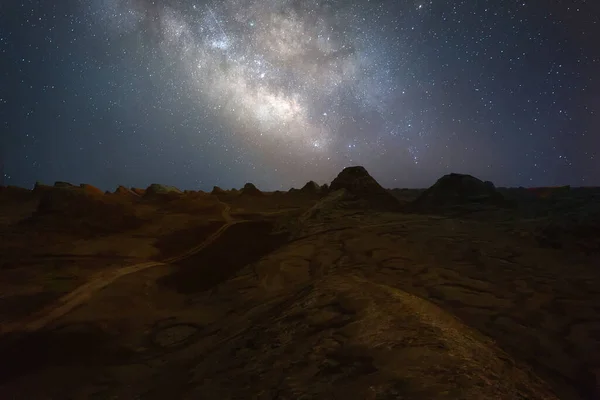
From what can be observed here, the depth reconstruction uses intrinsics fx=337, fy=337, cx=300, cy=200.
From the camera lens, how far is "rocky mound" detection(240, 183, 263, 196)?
24.2 m

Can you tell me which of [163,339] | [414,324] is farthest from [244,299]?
[414,324]

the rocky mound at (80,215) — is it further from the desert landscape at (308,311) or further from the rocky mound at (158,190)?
the rocky mound at (158,190)

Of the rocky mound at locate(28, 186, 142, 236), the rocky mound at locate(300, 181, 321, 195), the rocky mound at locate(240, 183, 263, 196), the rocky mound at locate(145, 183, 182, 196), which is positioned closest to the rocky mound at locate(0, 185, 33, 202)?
the rocky mound at locate(145, 183, 182, 196)

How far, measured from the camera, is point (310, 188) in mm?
25922

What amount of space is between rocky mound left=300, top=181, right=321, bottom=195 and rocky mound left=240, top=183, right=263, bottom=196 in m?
3.44

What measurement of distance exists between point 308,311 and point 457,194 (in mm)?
14034

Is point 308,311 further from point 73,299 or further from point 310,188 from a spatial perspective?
point 310,188

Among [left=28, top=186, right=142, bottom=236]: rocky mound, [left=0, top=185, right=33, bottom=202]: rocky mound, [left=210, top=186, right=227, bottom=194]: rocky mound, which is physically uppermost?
[left=210, top=186, right=227, bottom=194]: rocky mound

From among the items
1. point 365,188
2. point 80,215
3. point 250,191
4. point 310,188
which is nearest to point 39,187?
point 80,215

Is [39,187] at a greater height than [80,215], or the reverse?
[39,187]

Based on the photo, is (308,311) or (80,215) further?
(80,215)

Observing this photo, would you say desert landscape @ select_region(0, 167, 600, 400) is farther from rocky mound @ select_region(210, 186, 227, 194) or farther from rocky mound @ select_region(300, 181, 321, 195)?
rocky mound @ select_region(210, 186, 227, 194)

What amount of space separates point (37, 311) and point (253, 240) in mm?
5412

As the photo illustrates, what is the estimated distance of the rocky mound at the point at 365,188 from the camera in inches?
525
